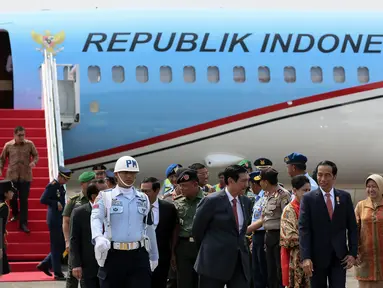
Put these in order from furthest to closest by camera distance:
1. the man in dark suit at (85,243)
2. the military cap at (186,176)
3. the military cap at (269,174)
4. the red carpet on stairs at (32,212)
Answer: the red carpet on stairs at (32,212) < the military cap at (269,174) < the military cap at (186,176) < the man in dark suit at (85,243)

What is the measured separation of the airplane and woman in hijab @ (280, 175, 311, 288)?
9.03 m

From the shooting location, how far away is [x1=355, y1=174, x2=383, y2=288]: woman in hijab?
1096 centimetres

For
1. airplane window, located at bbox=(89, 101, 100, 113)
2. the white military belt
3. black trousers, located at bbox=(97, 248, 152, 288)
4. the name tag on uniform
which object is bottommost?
black trousers, located at bbox=(97, 248, 152, 288)

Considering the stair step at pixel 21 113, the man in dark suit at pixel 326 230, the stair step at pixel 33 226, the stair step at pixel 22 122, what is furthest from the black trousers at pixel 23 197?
the man in dark suit at pixel 326 230

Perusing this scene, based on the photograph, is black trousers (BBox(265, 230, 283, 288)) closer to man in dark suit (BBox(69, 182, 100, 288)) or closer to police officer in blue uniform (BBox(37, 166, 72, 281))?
man in dark suit (BBox(69, 182, 100, 288))

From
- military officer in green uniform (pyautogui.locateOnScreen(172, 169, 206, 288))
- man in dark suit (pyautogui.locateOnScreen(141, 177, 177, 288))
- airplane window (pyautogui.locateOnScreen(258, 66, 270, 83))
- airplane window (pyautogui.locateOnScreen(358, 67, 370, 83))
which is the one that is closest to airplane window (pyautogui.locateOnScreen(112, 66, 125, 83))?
airplane window (pyautogui.locateOnScreen(258, 66, 270, 83))

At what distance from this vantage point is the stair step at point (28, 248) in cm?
1698

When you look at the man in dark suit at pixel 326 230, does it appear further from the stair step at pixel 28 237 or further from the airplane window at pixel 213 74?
the airplane window at pixel 213 74

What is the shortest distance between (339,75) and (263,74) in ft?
5.40

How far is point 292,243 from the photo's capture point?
11133mm

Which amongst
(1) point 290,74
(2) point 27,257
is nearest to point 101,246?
(2) point 27,257

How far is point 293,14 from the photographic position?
21.4 m

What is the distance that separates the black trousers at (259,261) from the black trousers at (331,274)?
223cm

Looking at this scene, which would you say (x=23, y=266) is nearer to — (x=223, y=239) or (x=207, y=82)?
(x=207, y=82)
